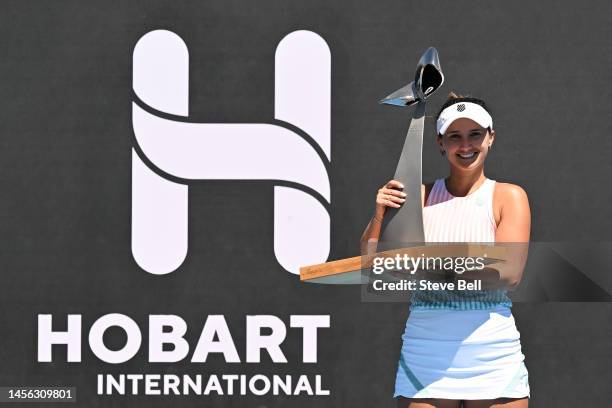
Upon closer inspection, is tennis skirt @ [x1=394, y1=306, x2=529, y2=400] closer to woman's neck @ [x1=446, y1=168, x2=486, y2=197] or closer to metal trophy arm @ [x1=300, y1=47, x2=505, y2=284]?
metal trophy arm @ [x1=300, y1=47, x2=505, y2=284]

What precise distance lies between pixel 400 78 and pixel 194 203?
1.02 meters

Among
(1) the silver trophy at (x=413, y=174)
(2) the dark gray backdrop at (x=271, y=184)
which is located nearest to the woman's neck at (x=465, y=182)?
(1) the silver trophy at (x=413, y=174)

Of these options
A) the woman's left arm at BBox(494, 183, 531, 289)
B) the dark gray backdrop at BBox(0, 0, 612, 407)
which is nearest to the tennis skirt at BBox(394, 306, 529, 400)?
the woman's left arm at BBox(494, 183, 531, 289)

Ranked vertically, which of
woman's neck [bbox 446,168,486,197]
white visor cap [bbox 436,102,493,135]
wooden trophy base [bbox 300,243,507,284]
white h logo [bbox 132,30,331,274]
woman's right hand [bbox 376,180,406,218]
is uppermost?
white h logo [bbox 132,30,331,274]

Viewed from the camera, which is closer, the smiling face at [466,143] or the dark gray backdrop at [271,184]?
the smiling face at [466,143]

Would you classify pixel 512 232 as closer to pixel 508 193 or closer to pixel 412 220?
pixel 508 193

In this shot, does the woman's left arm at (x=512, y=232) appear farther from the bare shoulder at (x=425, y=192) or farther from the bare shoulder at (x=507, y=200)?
the bare shoulder at (x=425, y=192)

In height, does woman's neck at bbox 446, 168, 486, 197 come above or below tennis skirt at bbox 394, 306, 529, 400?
above

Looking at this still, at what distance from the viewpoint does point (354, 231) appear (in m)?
4.03

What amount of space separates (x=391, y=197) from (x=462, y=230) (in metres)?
0.20

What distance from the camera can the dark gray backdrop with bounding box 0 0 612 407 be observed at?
402 centimetres

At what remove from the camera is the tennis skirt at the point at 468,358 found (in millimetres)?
2420

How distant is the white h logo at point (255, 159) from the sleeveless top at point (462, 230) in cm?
152

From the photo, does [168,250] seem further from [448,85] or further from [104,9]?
[448,85]
